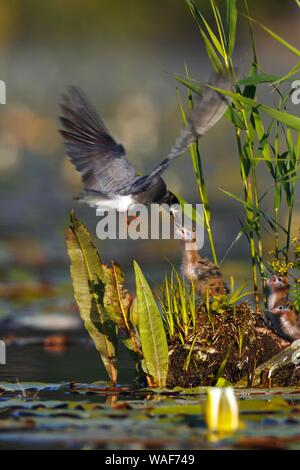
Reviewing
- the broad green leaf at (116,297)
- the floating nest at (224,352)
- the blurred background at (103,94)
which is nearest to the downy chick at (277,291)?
the floating nest at (224,352)

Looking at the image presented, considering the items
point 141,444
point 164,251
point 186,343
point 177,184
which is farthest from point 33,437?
point 177,184

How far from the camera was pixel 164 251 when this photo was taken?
1606 centimetres

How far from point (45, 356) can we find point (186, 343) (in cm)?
203

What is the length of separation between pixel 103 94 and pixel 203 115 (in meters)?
15.5

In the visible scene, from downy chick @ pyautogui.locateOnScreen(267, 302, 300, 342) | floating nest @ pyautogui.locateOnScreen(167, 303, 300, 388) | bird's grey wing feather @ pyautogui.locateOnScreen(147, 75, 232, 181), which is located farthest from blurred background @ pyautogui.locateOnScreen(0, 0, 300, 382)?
bird's grey wing feather @ pyautogui.locateOnScreen(147, 75, 232, 181)

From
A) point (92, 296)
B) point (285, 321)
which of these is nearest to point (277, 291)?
point (285, 321)

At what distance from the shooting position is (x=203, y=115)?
7.32m

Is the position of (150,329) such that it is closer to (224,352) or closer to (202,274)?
(224,352)

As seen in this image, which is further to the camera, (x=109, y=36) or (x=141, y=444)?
(x=109, y=36)

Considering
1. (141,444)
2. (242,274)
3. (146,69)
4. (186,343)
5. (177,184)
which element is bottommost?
(141,444)

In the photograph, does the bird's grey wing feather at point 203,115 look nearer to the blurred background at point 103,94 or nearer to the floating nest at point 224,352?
the floating nest at point 224,352

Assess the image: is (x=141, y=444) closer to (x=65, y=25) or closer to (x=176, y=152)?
(x=176, y=152)

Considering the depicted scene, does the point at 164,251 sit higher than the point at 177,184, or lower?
lower

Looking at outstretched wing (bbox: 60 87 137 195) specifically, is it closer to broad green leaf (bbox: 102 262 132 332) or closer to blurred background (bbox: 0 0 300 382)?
broad green leaf (bbox: 102 262 132 332)
